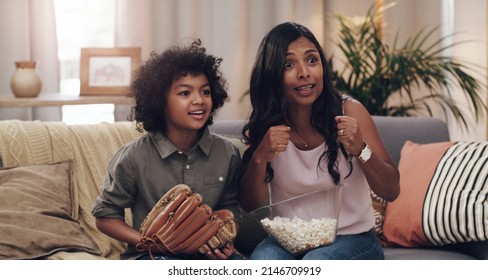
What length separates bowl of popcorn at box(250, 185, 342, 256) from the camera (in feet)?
5.73

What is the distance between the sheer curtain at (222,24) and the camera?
3740mm

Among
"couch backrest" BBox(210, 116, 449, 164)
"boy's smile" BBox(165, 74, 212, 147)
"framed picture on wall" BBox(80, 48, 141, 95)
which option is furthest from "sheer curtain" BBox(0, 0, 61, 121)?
"boy's smile" BBox(165, 74, 212, 147)

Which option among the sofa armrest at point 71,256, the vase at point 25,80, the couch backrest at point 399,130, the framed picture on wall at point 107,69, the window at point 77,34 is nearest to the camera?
the sofa armrest at point 71,256

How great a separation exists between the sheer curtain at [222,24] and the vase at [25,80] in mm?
573

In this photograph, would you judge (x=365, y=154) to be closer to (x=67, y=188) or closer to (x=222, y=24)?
(x=67, y=188)

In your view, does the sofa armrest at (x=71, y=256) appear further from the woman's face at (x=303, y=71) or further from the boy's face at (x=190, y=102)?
the woman's face at (x=303, y=71)

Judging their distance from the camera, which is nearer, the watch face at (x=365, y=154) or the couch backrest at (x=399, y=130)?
the watch face at (x=365, y=154)

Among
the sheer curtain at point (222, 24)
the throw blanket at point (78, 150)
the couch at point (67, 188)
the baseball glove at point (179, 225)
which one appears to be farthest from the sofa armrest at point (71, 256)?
the sheer curtain at point (222, 24)

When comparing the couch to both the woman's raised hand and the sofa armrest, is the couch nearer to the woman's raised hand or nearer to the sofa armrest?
the sofa armrest

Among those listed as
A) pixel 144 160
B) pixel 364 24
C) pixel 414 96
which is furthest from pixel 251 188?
pixel 414 96

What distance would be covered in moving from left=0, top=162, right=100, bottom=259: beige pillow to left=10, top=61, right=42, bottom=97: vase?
1105mm

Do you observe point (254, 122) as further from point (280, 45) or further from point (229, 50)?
point (229, 50)

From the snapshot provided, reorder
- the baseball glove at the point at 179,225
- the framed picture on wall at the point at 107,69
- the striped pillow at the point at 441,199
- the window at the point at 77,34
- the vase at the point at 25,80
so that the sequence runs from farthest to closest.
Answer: the window at the point at 77,34
the framed picture on wall at the point at 107,69
the vase at the point at 25,80
the striped pillow at the point at 441,199
the baseball glove at the point at 179,225

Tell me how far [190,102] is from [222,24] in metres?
2.15
